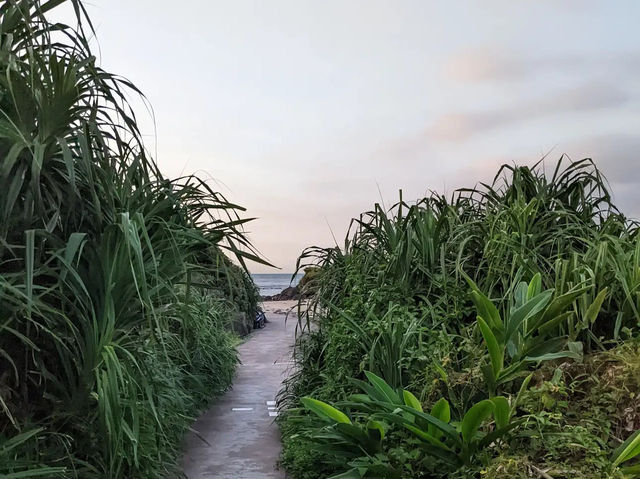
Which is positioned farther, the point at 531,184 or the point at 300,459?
the point at 531,184

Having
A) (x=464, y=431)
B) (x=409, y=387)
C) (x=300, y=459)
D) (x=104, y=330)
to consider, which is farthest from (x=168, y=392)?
(x=464, y=431)

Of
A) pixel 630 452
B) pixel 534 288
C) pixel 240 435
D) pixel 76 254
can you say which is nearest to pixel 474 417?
pixel 630 452

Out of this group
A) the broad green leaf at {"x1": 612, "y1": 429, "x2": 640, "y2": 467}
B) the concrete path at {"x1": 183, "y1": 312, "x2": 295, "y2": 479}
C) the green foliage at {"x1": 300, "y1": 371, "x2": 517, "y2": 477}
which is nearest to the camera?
the broad green leaf at {"x1": 612, "y1": 429, "x2": 640, "y2": 467}

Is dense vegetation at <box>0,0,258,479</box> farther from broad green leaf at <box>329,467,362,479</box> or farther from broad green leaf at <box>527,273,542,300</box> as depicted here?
broad green leaf at <box>527,273,542,300</box>

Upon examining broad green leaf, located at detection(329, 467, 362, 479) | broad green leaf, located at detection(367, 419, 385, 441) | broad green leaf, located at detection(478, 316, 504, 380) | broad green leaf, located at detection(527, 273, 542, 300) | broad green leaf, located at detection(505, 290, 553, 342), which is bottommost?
broad green leaf, located at detection(329, 467, 362, 479)

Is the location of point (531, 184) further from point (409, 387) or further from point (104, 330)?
point (104, 330)

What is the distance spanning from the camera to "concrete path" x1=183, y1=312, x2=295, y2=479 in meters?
3.58

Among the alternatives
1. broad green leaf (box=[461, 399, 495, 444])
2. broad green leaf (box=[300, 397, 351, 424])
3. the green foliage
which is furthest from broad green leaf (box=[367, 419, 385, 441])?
broad green leaf (box=[461, 399, 495, 444])

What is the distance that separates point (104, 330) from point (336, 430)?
109cm

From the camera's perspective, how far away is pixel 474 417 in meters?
2.02

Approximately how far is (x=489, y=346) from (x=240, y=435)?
2845mm

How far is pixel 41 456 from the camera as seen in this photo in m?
2.05

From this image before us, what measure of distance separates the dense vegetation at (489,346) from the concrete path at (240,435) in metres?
0.28

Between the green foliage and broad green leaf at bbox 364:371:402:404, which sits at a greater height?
broad green leaf at bbox 364:371:402:404
